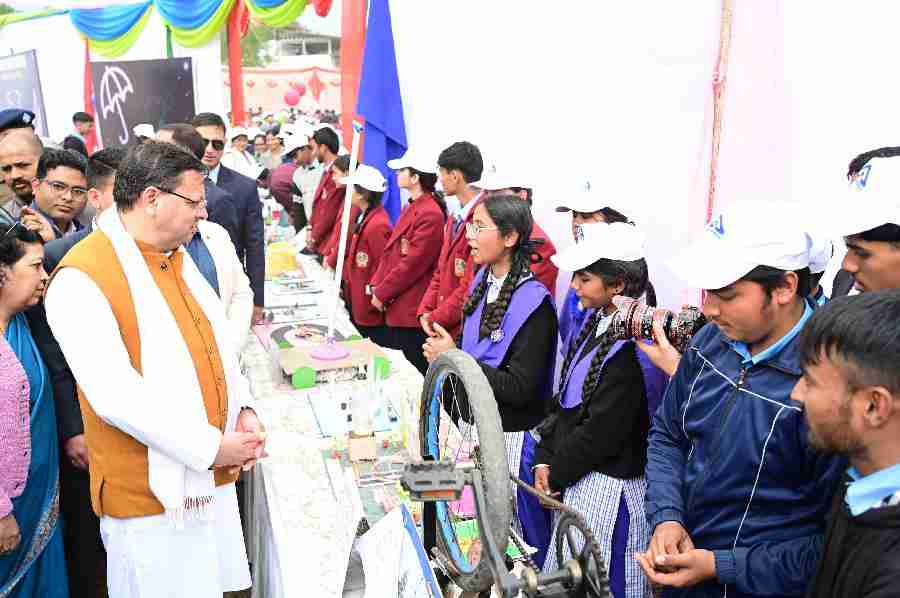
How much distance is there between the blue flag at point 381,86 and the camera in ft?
16.9

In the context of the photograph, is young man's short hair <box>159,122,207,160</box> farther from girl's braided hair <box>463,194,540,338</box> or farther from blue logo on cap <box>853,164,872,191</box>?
blue logo on cap <box>853,164,872,191</box>

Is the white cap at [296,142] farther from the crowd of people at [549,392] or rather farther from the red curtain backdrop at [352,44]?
the crowd of people at [549,392]

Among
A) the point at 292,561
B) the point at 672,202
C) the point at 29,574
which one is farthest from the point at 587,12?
the point at 29,574

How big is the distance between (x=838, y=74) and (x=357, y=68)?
14.7ft

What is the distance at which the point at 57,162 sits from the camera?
8.43ft

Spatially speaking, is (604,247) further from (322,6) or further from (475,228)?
(322,6)

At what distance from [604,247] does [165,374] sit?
46.0 inches

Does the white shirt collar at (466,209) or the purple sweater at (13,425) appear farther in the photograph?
the white shirt collar at (466,209)

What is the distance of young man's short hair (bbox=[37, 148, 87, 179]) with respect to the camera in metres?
2.56

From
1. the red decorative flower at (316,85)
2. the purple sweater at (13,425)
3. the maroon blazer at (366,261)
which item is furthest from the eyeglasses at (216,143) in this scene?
the red decorative flower at (316,85)

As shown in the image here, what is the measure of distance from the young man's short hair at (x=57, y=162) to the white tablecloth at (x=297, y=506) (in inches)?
41.2

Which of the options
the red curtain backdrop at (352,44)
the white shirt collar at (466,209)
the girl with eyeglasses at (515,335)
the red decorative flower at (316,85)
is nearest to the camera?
the girl with eyeglasses at (515,335)

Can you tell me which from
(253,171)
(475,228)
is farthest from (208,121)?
(253,171)

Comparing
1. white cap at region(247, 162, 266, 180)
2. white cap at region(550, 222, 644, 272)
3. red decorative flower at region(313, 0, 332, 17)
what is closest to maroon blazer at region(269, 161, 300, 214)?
white cap at region(247, 162, 266, 180)
